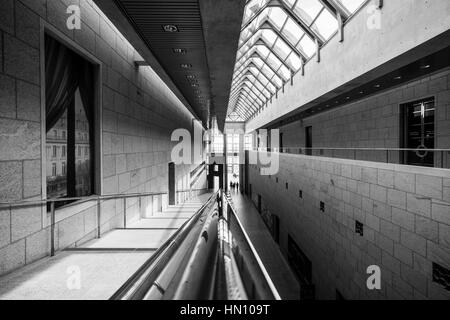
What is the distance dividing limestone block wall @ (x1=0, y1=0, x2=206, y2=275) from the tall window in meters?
0.25

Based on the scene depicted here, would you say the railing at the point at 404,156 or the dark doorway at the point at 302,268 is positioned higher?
the railing at the point at 404,156

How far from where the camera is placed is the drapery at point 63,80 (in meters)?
4.09

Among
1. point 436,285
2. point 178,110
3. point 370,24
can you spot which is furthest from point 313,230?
point 178,110

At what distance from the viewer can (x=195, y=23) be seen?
206 inches

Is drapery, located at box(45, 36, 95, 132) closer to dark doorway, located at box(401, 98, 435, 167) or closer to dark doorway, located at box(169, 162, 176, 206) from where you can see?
dark doorway, located at box(169, 162, 176, 206)

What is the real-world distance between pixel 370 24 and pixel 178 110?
9823mm

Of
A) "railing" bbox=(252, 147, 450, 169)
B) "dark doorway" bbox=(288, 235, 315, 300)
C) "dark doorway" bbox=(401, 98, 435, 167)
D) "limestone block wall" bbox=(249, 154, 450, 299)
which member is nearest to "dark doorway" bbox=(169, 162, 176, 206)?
"limestone block wall" bbox=(249, 154, 450, 299)

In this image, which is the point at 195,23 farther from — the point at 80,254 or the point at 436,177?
the point at 436,177

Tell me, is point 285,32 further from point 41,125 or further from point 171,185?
point 41,125

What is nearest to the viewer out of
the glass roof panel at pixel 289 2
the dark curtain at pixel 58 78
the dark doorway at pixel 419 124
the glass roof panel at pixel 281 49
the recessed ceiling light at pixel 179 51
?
the dark curtain at pixel 58 78

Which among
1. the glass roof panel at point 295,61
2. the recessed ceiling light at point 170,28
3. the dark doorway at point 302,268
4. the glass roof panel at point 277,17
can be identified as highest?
the glass roof panel at point 277,17

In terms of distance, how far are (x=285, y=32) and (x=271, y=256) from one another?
10.6m

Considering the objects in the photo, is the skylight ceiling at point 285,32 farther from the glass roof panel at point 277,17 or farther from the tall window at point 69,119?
the tall window at point 69,119

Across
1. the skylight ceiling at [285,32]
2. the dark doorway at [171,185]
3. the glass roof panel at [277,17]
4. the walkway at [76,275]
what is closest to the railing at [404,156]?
the skylight ceiling at [285,32]
